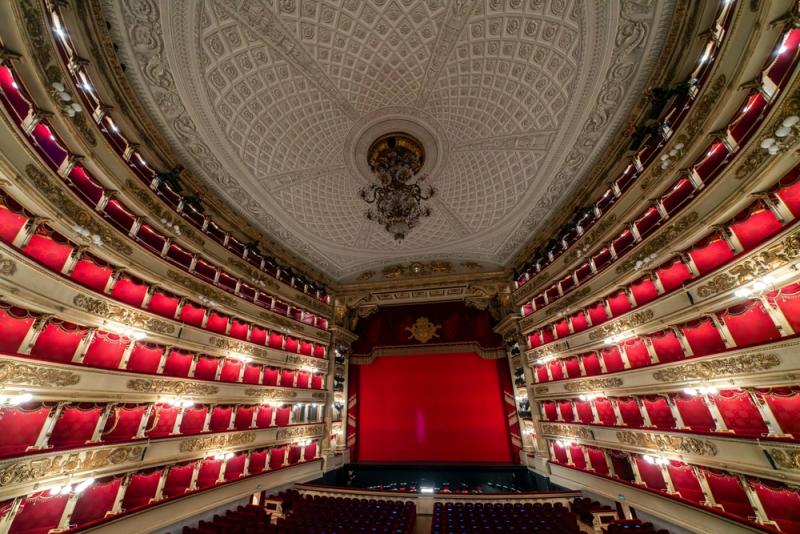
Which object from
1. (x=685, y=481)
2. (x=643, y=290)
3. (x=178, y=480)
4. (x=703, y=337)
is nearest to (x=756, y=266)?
(x=703, y=337)

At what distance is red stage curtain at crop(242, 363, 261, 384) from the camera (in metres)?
11.9

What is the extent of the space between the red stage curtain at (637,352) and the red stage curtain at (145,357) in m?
14.7

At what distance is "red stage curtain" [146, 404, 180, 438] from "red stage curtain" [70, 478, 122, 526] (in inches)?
47.7

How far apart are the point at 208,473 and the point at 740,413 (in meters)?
14.9

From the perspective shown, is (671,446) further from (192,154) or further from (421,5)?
(192,154)

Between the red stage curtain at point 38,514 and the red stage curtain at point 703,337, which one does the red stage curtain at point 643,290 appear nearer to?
the red stage curtain at point 703,337

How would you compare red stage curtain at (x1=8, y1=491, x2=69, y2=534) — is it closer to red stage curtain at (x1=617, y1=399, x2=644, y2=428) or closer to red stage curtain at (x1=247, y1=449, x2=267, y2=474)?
red stage curtain at (x1=247, y1=449, x2=267, y2=474)

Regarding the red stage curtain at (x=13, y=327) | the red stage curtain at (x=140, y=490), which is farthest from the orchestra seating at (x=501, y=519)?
the red stage curtain at (x=13, y=327)

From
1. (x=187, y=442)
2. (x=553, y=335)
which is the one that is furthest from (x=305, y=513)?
(x=553, y=335)

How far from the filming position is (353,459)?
16531mm

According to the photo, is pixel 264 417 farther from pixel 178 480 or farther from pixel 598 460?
pixel 598 460

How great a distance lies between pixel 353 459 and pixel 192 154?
17.0 meters

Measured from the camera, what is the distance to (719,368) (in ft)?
21.0

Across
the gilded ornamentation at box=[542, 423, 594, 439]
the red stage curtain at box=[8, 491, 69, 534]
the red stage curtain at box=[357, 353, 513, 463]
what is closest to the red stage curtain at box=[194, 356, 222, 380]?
the red stage curtain at box=[8, 491, 69, 534]
